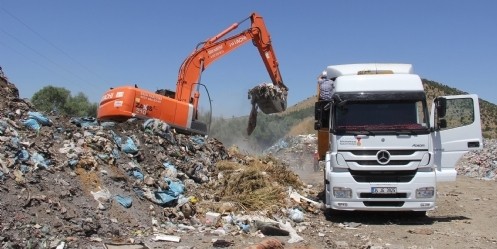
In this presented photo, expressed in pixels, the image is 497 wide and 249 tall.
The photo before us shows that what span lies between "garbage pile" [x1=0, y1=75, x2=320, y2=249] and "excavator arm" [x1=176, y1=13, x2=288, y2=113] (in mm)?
1844

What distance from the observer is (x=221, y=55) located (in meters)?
14.5

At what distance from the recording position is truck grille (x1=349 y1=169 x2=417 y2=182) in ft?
30.9

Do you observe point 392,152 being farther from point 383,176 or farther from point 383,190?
point 383,190

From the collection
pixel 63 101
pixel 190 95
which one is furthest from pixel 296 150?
pixel 63 101

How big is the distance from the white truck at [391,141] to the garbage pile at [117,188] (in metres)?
1.25

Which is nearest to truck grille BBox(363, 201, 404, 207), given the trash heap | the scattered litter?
the scattered litter

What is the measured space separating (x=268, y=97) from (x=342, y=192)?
5365 mm

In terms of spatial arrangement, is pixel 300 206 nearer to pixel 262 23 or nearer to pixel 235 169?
pixel 235 169

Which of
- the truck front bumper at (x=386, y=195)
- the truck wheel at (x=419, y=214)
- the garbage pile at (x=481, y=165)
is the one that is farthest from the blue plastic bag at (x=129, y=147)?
the garbage pile at (x=481, y=165)

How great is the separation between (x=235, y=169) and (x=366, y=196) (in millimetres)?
3446

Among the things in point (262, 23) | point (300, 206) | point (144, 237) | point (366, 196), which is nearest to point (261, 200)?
point (300, 206)

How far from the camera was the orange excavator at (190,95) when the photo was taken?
11965 millimetres

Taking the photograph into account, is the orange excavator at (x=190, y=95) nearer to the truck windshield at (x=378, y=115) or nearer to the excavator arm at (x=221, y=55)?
the excavator arm at (x=221, y=55)

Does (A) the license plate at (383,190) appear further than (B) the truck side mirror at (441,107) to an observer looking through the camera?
No
